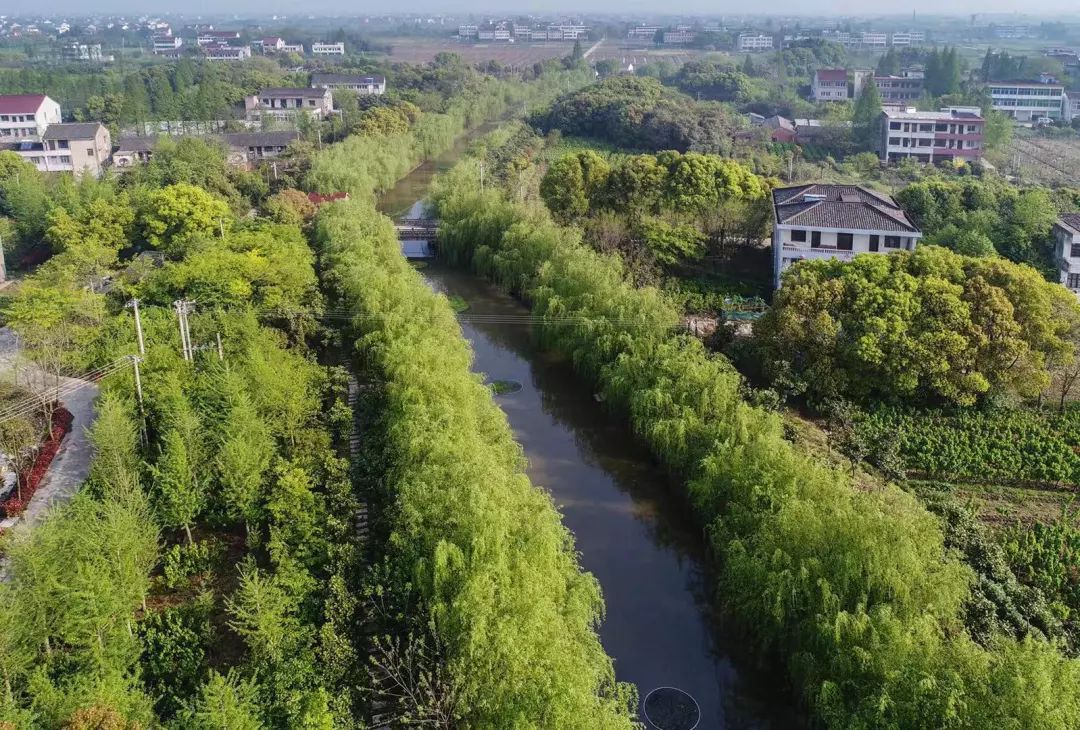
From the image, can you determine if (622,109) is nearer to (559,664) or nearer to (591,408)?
(591,408)

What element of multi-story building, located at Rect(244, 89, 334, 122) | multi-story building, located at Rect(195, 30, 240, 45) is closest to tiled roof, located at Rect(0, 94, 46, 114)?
multi-story building, located at Rect(244, 89, 334, 122)

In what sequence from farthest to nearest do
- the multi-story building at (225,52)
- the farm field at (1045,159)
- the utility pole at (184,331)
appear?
the multi-story building at (225,52) < the farm field at (1045,159) < the utility pole at (184,331)

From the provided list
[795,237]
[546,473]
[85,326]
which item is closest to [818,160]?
[795,237]

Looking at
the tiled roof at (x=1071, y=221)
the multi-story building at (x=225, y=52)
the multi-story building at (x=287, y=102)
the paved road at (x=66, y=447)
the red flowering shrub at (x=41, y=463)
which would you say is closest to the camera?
the red flowering shrub at (x=41, y=463)

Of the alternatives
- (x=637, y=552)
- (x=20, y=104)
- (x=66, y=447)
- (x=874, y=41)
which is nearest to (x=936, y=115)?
(x=637, y=552)

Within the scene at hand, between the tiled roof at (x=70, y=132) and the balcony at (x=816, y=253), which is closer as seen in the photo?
the balcony at (x=816, y=253)

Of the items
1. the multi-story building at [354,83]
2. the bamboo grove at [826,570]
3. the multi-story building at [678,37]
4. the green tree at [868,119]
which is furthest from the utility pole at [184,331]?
the multi-story building at [678,37]

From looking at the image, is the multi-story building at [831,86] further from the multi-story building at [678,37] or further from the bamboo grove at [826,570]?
the multi-story building at [678,37]

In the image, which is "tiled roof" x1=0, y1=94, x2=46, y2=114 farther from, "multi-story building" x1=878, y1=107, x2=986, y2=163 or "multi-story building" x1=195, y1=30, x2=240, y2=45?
"multi-story building" x1=195, y1=30, x2=240, y2=45
